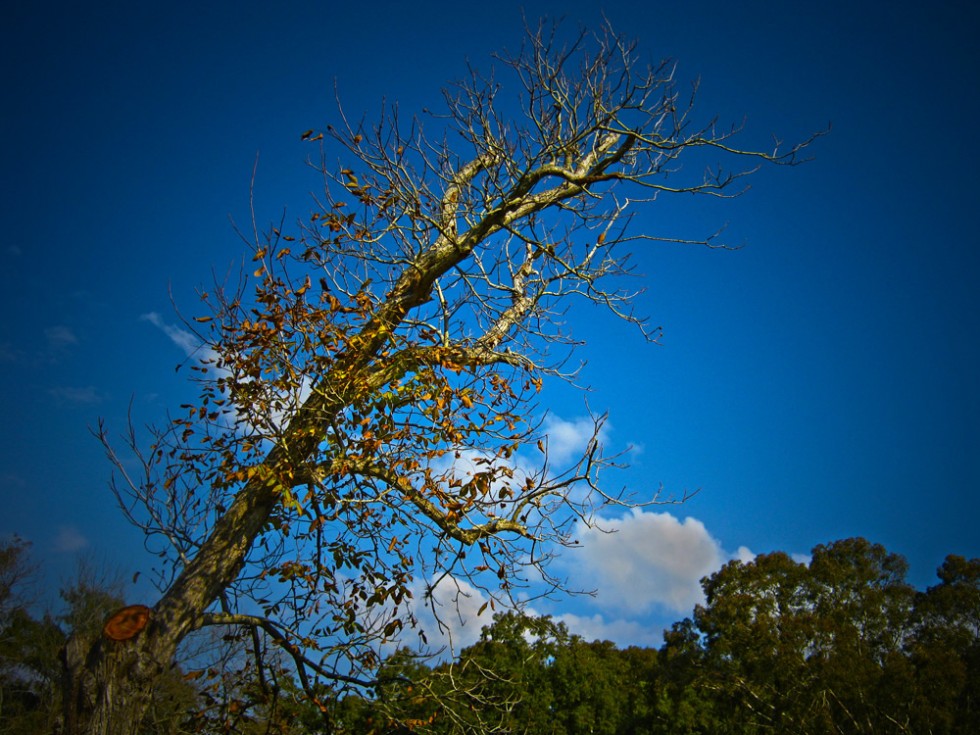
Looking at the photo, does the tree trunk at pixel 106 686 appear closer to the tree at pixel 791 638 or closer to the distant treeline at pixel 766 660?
the distant treeline at pixel 766 660

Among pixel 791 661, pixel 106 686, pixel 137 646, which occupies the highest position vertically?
pixel 791 661

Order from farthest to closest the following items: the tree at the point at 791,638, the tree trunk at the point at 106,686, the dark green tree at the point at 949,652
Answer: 1. the tree at the point at 791,638
2. the dark green tree at the point at 949,652
3. the tree trunk at the point at 106,686

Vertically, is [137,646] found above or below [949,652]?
below

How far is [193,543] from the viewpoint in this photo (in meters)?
4.35

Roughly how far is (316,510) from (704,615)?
696 inches

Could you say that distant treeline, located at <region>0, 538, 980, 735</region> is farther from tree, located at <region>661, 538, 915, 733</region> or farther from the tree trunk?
the tree trunk

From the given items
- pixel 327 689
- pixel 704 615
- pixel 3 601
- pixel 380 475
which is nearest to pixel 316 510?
pixel 380 475

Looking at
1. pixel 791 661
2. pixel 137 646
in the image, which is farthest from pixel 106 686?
pixel 791 661

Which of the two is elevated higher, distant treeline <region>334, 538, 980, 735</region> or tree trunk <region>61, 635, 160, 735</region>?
distant treeline <region>334, 538, 980, 735</region>

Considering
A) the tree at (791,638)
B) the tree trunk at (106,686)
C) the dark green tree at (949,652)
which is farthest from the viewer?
the tree at (791,638)

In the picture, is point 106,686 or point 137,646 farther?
point 137,646

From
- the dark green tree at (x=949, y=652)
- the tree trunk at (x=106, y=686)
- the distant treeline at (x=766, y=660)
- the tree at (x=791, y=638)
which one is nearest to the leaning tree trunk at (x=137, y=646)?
the tree trunk at (x=106, y=686)

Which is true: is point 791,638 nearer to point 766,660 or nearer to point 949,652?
point 766,660

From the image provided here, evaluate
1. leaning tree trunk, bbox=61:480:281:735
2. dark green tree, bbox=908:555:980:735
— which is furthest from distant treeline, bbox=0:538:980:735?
leaning tree trunk, bbox=61:480:281:735
